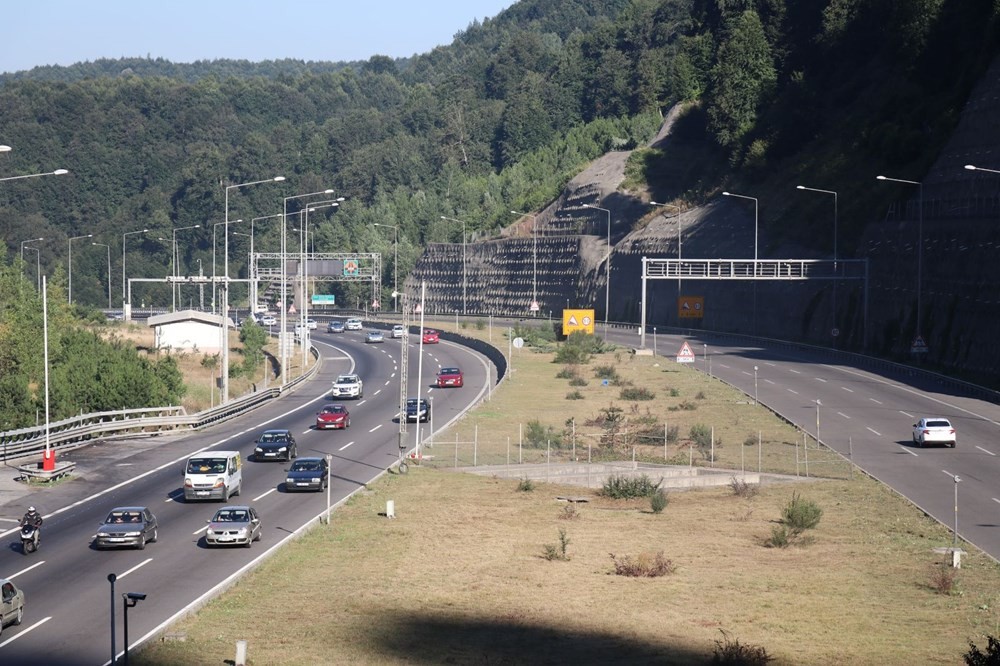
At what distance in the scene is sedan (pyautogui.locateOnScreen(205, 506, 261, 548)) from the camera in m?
39.8

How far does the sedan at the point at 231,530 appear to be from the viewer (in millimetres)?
39844

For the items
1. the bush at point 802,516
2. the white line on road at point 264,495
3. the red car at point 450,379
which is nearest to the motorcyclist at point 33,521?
the white line on road at point 264,495

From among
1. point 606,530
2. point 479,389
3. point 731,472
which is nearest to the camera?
point 606,530

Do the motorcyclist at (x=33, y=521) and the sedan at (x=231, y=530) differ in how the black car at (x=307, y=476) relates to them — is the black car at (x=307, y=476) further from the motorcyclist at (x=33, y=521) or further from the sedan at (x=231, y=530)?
the motorcyclist at (x=33, y=521)

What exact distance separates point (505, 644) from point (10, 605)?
434 inches

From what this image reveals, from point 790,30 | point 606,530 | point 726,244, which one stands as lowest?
point 606,530

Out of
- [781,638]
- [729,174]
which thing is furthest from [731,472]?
[729,174]

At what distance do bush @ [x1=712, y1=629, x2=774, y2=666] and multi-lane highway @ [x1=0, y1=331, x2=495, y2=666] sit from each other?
40.4 ft

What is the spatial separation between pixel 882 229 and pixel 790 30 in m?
60.2

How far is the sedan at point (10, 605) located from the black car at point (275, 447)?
1062 inches

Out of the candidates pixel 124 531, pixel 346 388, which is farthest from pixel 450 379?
pixel 124 531

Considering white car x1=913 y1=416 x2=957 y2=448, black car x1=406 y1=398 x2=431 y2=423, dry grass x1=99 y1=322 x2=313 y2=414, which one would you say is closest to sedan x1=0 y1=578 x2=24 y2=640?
black car x1=406 y1=398 x2=431 y2=423

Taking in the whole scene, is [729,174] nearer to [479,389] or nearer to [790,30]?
[790,30]

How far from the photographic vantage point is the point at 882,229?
11138cm
